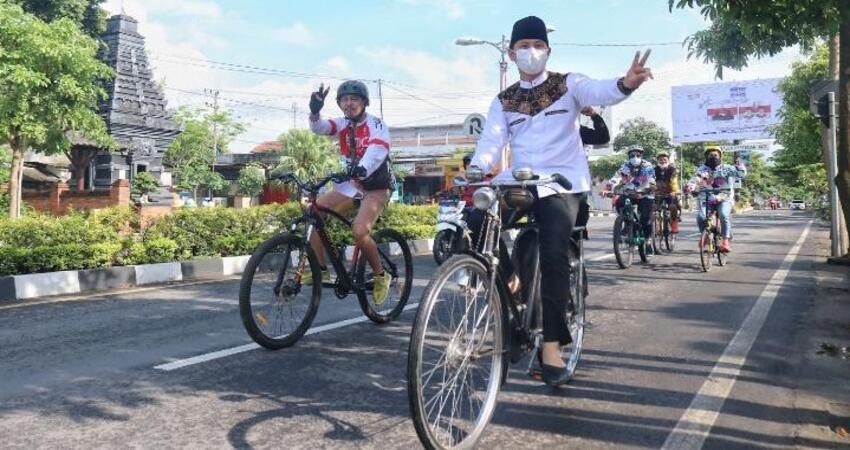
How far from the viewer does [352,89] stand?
16.7 feet

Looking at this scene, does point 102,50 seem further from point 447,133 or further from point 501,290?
point 447,133

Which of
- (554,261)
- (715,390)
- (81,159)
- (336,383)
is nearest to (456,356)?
(554,261)

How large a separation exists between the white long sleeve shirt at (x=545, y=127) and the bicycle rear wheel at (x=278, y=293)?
169 centimetres

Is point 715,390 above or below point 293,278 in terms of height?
below

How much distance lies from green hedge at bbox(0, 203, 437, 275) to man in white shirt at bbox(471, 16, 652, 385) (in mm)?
3525

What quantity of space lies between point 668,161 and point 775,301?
209 inches

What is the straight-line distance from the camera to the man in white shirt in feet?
11.3

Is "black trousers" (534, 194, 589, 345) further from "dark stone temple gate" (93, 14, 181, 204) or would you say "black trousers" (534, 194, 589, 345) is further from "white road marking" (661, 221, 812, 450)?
"dark stone temple gate" (93, 14, 181, 204)

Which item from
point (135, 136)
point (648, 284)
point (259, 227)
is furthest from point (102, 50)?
point (648, 284)

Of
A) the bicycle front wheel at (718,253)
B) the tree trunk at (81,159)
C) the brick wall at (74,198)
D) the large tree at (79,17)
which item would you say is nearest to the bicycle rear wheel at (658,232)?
the bicycle front wheel at (718,253)

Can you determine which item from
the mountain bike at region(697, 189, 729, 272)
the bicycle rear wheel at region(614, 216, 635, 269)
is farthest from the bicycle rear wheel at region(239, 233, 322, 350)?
the mountain bike at region(697, 189, 729, 272)

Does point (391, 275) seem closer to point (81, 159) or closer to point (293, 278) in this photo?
point (293, 278)

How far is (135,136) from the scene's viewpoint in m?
23.4

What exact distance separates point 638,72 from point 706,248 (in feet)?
23.3
